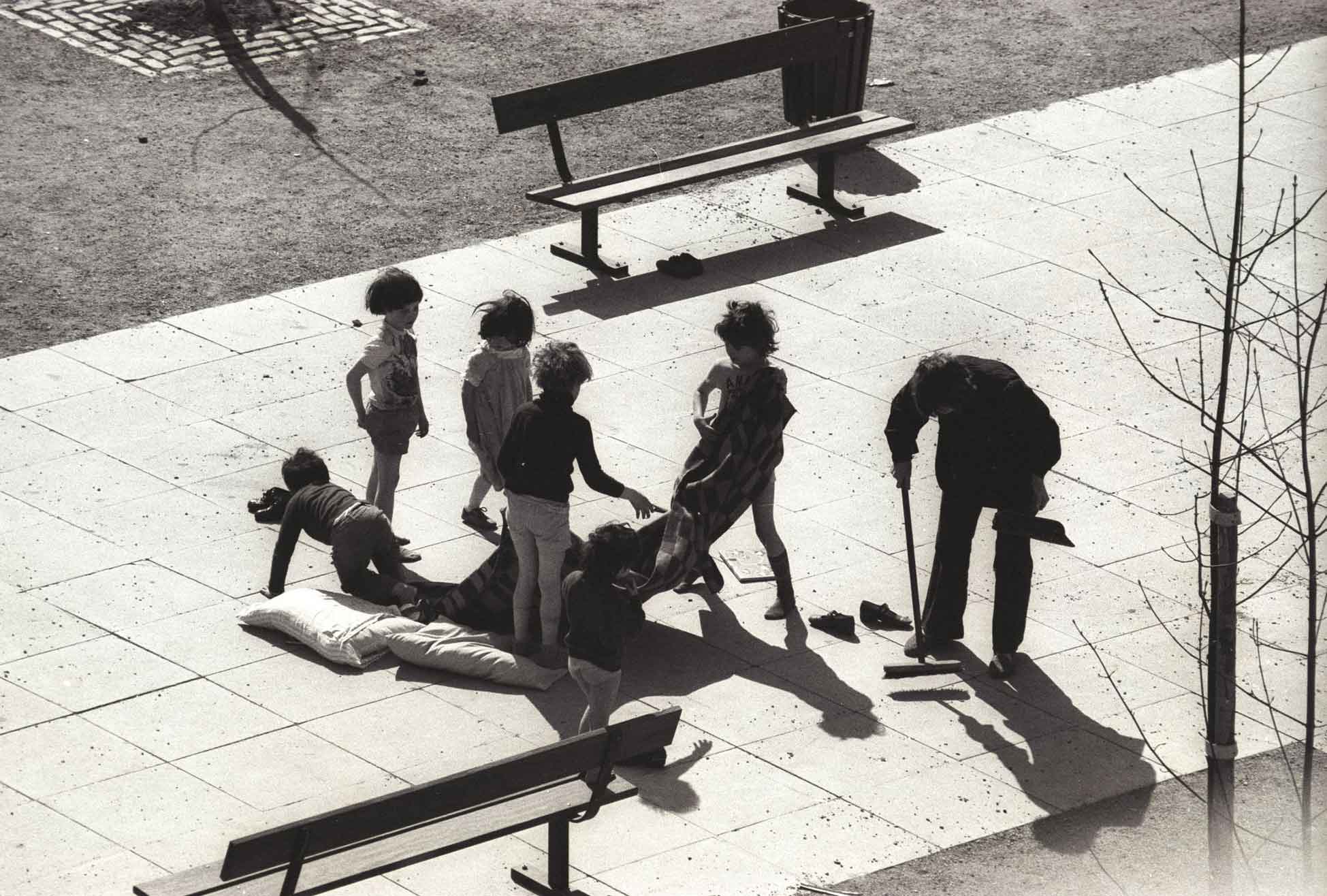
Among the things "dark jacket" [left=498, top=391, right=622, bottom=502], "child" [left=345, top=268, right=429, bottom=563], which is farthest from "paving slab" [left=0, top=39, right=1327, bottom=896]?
"dark jacket" [left=498, top=391, right=622, bottom=502]

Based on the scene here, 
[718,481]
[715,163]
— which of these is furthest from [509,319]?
[715,163]

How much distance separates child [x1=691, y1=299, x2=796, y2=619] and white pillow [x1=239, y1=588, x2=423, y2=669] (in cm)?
156

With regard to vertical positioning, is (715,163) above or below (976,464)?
below

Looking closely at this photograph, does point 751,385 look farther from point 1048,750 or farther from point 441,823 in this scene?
point 441,823

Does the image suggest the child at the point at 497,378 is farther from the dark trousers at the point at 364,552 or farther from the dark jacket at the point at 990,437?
the dark jacket at the point at 990,437

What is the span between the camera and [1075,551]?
10164 mm

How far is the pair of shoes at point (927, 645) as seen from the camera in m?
9.22

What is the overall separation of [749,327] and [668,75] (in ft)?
18.6

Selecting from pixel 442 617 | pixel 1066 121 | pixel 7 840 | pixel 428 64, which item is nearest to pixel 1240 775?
pixel 442 617

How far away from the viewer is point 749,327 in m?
8.95

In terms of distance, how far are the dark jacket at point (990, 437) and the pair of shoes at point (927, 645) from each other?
0.70 m

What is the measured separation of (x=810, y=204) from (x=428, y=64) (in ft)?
13.5

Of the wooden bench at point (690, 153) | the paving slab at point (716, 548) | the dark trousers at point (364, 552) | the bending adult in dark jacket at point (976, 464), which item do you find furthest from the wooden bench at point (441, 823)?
the wooden bench at point (690, 153)

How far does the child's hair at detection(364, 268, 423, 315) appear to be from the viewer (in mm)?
9711
